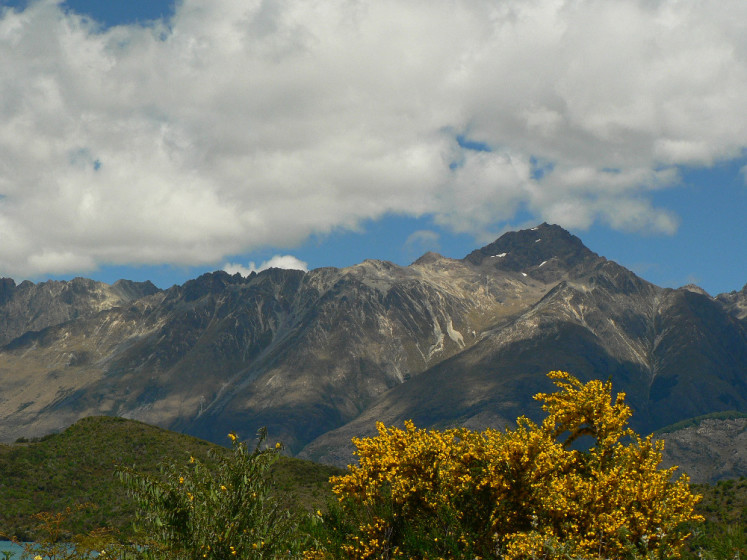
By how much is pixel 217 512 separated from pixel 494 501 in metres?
18.8

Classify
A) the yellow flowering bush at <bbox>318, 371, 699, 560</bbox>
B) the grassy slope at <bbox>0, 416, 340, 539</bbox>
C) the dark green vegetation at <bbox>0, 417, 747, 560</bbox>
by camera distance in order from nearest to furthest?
the yellow flowering bush at <bbox>318, 371, 699, 560</bbox>, the dark green vegetation at <bbox>0, 417, 747, 560</bbox>, the grassy slope at <bbox>0, 416, 340, 539</bbox>

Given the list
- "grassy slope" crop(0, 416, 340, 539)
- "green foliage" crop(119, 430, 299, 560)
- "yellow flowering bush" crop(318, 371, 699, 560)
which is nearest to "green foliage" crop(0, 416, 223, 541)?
"grassy slope" crop(0, 416, 340, 539)

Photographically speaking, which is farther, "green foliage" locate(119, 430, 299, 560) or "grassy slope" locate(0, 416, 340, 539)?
"grassy slope" locate(0, 416, 340, 539)

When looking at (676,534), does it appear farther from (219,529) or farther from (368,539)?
(219,529)

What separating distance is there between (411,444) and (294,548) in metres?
18.7

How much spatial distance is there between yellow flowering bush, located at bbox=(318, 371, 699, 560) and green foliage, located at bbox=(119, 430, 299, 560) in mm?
10337

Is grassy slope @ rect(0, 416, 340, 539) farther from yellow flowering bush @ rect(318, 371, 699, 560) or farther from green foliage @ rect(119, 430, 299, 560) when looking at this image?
green foliage @ rect(119, 430, 299, 560)

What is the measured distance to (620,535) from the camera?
3525cm

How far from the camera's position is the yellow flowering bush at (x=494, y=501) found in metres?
36.4

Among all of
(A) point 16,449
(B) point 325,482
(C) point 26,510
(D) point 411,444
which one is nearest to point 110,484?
(C) point 26,510

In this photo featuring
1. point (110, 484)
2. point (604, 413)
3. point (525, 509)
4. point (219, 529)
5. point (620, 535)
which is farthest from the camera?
point (110, 484)

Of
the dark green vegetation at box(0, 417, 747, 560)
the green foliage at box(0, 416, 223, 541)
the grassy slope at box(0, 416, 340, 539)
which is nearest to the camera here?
the dark green vegetation at box(0, 417, 747, 560)

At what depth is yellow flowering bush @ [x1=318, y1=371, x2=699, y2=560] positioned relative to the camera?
3644 centimetres

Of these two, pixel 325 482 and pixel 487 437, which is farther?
pixel 325 482
